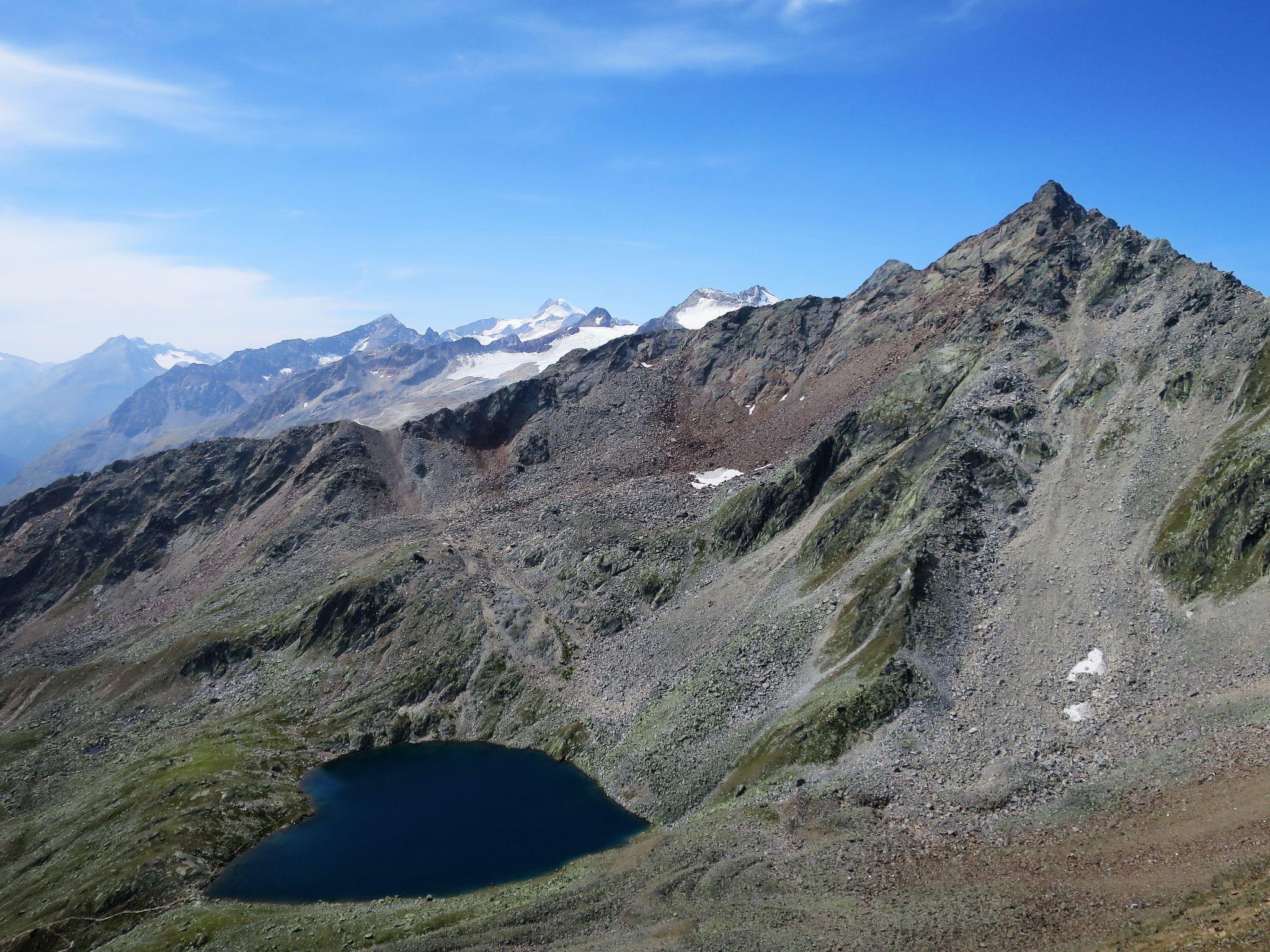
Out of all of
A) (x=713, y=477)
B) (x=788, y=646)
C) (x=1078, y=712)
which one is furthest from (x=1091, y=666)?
(x=713, y=477)

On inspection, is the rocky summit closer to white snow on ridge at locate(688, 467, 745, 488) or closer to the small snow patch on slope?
the small snow patch on slope

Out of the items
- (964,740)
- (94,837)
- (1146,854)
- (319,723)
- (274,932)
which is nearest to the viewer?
(1146,854)

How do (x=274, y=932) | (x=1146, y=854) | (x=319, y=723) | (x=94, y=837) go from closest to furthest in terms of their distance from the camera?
(x=1146, y=854), (x=274, y=932), (x=94, y=837), (x=319, y=723)

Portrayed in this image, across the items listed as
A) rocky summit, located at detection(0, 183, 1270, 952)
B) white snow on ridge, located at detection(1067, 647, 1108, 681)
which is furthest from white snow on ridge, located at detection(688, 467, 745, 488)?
white snow on ridge, located at detection(1067, 647, 1108, 681)

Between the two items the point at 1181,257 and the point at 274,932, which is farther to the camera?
the point at 1181,257

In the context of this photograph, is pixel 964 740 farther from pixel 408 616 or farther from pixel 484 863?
pixel 408 616

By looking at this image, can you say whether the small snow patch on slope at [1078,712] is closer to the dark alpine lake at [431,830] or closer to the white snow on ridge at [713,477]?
the dark alpine lake at [431,830]

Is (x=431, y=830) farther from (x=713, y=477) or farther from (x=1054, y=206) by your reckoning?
(x=1054, y=206)

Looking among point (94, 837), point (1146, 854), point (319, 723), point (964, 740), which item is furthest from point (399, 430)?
point (1146, 854)

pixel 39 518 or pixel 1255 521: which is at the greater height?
pixel 39 518
